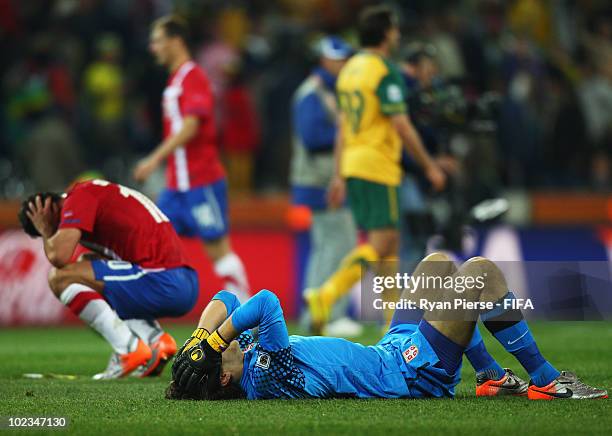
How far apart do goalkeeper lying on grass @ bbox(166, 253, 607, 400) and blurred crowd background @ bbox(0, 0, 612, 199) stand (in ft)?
26.0

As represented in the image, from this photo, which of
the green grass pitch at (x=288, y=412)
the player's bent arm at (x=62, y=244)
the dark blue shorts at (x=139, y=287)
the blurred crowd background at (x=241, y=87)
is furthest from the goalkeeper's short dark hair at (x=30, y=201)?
the blurred crowd background at (x=241, y=87)

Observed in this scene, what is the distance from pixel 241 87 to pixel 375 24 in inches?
204

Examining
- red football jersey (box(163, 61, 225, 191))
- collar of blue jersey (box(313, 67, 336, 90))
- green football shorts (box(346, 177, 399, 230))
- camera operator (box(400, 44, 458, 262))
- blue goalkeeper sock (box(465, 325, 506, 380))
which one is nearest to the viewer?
blue goalkeeper sock (box(465, 325, 506, 380))

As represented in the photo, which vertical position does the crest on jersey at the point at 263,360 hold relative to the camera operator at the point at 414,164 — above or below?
below

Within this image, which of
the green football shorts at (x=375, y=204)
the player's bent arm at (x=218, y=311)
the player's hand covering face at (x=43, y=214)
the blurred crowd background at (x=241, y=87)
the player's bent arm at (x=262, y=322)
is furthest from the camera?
the blurred crowd background at (x=241, y=87)

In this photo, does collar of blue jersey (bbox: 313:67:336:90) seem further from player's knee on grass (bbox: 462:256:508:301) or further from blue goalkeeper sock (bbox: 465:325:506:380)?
player's knee on grass (bbox: 462:256:508:301)

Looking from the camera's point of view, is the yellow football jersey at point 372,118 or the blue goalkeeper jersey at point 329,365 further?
the yellow football jersey at point 372,118

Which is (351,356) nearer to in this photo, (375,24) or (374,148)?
(374,148)

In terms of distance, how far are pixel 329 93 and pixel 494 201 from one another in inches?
73.1

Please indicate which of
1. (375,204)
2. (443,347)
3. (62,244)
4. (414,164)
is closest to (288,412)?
(443,347)

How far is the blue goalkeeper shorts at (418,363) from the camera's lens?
5.91 meters

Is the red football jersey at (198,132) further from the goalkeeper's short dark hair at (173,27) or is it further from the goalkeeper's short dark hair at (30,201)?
the goalkeeper's short dark hair at (30,201)

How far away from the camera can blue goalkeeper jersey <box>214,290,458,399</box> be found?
5840 mm

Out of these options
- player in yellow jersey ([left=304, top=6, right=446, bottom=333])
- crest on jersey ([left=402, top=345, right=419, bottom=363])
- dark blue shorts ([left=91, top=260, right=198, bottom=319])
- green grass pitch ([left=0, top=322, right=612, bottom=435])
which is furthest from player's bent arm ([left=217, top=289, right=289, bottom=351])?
player in yellow jersey ([left=304, top=6, right=446, bottom=333])
